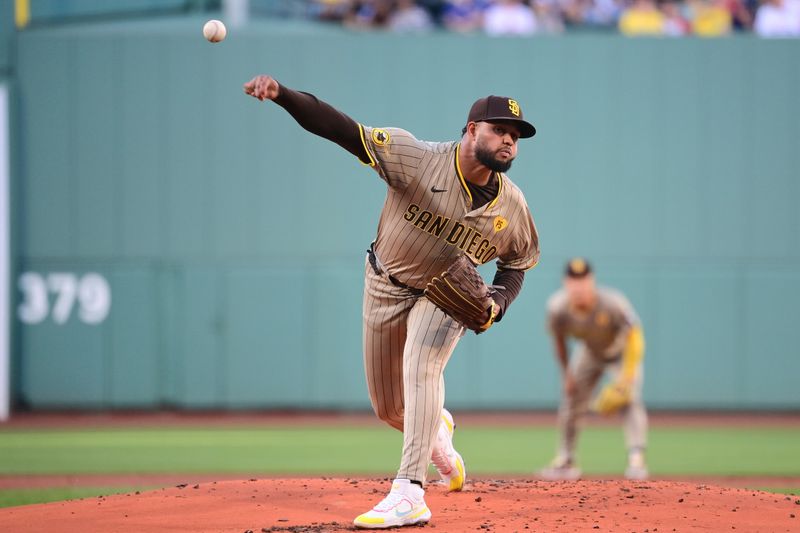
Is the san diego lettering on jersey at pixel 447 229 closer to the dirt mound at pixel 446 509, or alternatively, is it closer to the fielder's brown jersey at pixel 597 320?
the dirt mound at pixel 446 509

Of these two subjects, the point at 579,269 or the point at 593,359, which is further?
the point at 593,359

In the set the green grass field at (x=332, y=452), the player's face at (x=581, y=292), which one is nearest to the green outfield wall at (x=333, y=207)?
the green grass field at (x=332, y=452)

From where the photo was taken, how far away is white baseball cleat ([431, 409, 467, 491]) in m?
5.66

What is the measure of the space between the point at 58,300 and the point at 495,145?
30.1ft

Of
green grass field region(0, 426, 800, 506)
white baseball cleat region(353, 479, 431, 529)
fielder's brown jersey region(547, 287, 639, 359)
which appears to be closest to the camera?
white baseball cleat region(353, 479, 431, 529)

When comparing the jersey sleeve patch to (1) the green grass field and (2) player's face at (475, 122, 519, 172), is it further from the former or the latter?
(1) the green grass field

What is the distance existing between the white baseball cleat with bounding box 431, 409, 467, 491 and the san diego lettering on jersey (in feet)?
3.26

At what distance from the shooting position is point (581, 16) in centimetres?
1370

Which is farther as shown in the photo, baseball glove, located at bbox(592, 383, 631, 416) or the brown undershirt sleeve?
baseball glove, located at bbox(592, 383, 631, 416)

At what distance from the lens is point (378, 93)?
1322 cm

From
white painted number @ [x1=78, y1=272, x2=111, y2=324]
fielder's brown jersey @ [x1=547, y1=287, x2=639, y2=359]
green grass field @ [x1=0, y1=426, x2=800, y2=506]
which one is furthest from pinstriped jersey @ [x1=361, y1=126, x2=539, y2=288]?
white painted number @ [x1=78, y1=272, x2=111, y2=324]

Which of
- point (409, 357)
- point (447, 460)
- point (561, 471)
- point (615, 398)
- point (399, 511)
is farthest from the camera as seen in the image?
point (615, 398)

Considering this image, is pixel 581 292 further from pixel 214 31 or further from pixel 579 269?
pixel 214 31

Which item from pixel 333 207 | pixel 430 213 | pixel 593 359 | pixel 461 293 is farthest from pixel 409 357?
pixel 333 207
